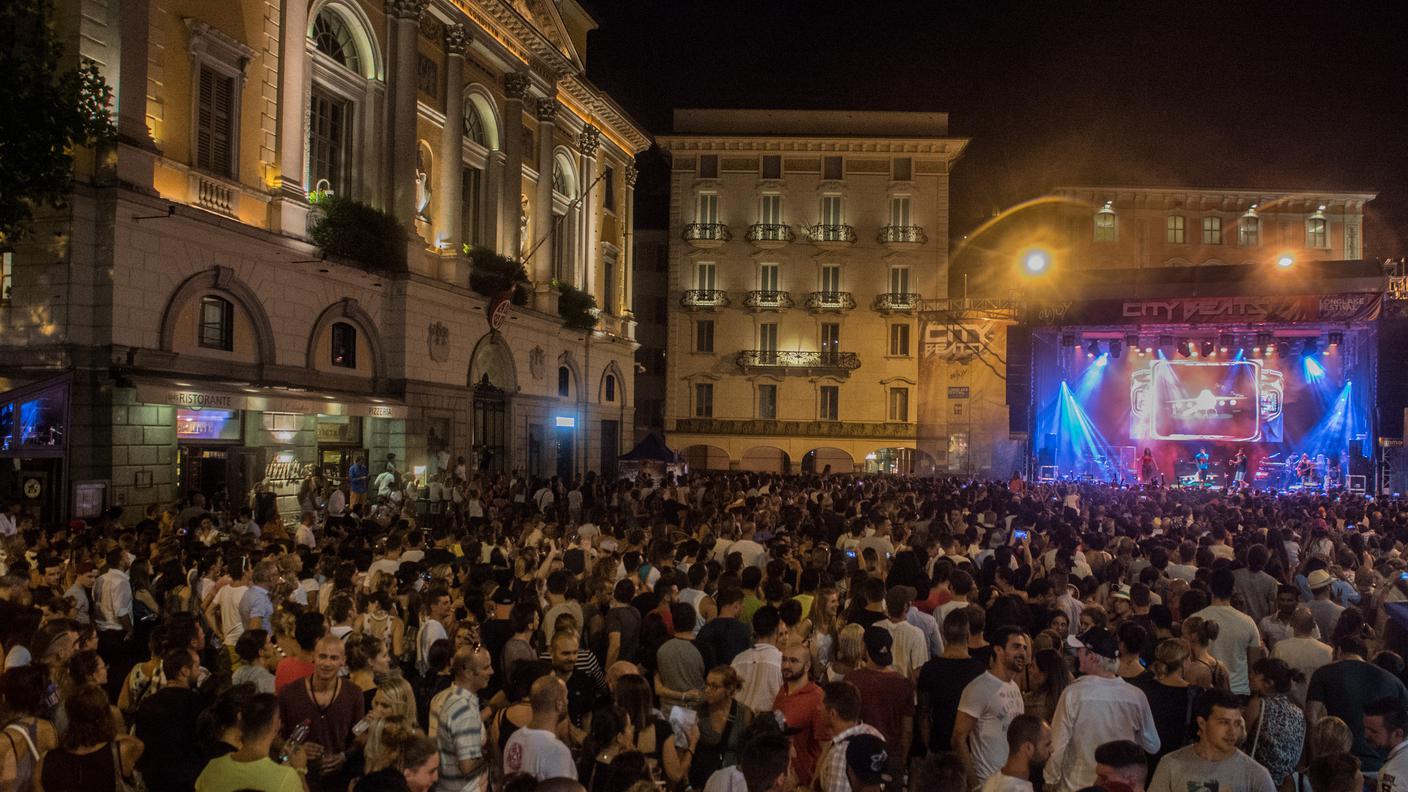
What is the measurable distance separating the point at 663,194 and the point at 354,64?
105ft

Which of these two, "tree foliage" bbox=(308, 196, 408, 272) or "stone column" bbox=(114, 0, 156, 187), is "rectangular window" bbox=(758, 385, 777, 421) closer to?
"tree foliage" bbox=(308, 196, 408, 272)

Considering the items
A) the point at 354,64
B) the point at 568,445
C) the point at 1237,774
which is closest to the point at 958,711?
the point at 1237,774

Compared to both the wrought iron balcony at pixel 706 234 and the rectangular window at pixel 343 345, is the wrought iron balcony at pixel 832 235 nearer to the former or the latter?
the wrought iron balcony at pixel 706 234

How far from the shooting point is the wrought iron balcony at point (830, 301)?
5184 centimetres

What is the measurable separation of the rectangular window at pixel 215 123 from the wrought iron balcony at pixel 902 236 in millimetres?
34419

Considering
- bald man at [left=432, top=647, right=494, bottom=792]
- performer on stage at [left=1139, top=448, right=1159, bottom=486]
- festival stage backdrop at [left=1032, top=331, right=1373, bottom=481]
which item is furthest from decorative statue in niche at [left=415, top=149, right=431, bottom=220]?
bald man at [left=432, top=647, right=494, bottom=792]

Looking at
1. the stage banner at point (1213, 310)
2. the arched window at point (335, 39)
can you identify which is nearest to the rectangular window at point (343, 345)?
the arched window at point (335, 39)

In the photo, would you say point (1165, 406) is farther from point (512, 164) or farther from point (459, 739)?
point (459, 739)

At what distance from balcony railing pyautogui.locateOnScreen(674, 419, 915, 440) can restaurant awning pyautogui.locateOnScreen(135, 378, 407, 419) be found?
26786 millimetres

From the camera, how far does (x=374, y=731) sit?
5.91 m

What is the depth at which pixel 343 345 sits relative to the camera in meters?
27.0

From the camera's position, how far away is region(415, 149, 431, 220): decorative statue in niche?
30781mm

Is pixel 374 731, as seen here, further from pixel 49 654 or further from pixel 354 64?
pixel 354 64

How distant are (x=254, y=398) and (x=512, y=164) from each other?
668 inches
